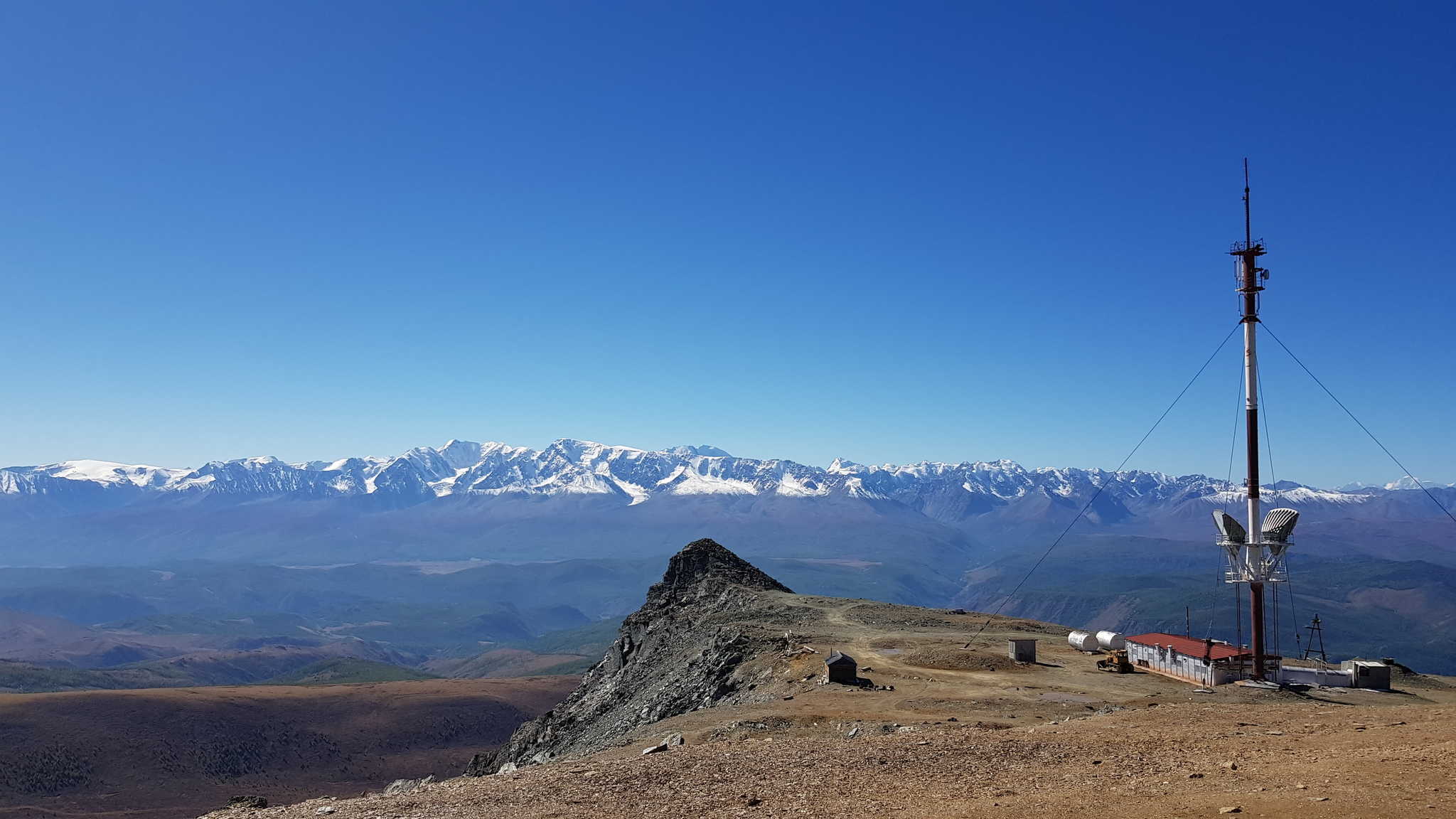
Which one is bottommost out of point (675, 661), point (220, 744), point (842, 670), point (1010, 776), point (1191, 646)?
point (220, 744)

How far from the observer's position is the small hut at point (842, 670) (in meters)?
43.5

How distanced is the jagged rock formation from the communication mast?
23580 mm

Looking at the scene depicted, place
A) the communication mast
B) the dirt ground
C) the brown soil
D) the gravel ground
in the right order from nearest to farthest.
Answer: the gravel ground → the dirt ground → the communication mast → the brown soil

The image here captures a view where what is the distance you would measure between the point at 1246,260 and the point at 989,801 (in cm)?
3429

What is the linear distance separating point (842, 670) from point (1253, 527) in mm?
21222

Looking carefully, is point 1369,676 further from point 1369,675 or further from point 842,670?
point 842,670

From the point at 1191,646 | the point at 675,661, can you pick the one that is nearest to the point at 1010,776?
the point at 1191,646

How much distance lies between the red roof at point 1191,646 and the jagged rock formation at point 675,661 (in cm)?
2174

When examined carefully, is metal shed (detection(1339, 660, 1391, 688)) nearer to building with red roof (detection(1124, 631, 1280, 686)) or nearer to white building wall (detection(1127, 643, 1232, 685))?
building with red roof (detection(1124, 631, 1280, 686))

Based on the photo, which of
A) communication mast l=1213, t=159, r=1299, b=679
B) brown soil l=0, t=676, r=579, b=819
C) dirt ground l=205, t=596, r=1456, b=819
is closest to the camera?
dirt ground l=205, t=596, r=1456, b=819

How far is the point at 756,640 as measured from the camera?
57.9 m

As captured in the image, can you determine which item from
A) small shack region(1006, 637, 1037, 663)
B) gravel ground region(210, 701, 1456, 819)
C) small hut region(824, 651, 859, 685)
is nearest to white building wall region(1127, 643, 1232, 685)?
small shack region(1006, 637, 1037, 663)

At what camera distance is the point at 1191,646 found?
47938mm

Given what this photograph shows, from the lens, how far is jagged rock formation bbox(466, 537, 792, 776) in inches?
2084
